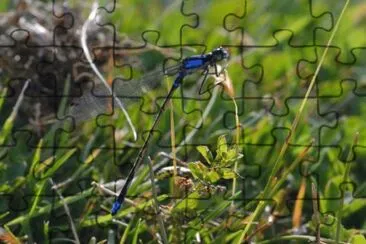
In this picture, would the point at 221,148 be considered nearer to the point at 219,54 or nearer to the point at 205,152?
the point at 205,152

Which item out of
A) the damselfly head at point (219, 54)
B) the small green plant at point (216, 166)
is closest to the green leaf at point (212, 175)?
the small green plant at point (216, 166)

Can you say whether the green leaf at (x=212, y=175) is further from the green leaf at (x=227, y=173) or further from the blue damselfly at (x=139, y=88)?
the blue damselfly at (x=139, y=88)

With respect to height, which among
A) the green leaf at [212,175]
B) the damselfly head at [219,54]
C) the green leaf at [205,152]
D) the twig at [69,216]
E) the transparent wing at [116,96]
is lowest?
the twig at [69,216]

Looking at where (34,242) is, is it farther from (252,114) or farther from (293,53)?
(293,53)

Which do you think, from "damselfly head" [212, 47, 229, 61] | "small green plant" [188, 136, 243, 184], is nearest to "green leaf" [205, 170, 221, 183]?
"small green plant" [188, 136, 243, 184]

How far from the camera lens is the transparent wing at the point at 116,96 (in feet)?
6.18

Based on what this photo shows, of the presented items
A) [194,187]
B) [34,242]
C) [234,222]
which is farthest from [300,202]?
[34,242]

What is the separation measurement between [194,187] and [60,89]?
0.64 metres

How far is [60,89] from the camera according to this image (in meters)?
2.22
